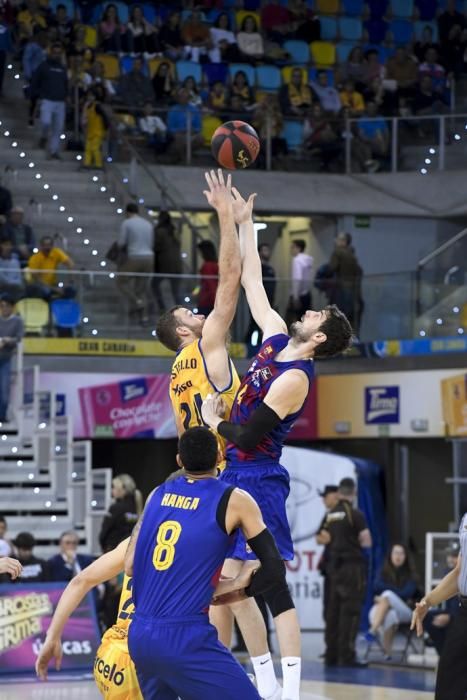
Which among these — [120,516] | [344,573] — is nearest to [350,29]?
[344,573]

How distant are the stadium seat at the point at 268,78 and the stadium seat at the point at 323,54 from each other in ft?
4.00

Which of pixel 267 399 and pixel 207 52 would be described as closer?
pixel 267 399

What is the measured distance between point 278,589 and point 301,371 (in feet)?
4.68

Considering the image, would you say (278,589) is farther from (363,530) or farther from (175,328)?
(363,530)

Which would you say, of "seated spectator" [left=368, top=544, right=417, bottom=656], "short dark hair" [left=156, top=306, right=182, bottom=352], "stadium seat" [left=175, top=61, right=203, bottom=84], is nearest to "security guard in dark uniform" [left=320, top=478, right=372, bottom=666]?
"seated spectator" [left=368, top=544, right=417, bottom=656]

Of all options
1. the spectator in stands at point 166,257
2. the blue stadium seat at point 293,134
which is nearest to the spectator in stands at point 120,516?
the spectator in stands at point 166,257

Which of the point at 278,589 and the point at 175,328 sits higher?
the point at 175,328

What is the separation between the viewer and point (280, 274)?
24.4 m

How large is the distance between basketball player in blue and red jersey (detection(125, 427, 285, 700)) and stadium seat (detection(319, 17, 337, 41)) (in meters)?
22.8

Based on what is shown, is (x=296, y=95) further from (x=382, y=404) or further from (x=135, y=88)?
(x=382, y=404)

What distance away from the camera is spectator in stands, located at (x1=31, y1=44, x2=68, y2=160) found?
23781mm

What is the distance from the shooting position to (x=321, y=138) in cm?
2586

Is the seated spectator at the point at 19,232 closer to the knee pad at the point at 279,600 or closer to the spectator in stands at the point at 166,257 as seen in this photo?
the spectator in stands at the point at 166,257

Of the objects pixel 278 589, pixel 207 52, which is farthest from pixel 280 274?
pixel 278 589
